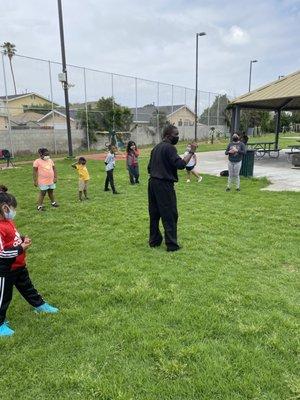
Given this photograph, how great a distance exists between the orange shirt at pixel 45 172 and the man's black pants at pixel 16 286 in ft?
16.4

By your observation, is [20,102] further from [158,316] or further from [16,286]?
[158,316]

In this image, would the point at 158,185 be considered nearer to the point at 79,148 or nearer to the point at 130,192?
the point at 130,192

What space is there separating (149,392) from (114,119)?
25.8m

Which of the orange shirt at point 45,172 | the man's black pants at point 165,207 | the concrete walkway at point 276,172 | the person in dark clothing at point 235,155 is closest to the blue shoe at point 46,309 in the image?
the man's black pants at point 165,207

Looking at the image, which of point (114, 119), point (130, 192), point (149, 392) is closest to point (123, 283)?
point (149, 392)

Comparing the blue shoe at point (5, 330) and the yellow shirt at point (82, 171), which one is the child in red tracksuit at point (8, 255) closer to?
the blue shoe at point (5, 330)

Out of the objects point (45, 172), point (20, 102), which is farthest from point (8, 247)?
point (20, 102)

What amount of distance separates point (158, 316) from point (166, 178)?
7.09ft

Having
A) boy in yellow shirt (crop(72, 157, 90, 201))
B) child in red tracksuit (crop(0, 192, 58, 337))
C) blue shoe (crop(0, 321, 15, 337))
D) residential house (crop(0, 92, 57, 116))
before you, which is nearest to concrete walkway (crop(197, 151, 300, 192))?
boy in yellow shirt (crop(72, 157, 90, 201))

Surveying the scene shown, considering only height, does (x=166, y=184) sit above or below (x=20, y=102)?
below

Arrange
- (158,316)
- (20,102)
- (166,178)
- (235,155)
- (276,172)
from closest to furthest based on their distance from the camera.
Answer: (158,316)
(166,178)
(235,155)
(276,172)
(20,102)

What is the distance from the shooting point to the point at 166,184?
17.7 feet

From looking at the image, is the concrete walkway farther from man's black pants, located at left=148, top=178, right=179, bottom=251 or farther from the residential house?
the residential house

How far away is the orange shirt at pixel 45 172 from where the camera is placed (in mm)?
8421
